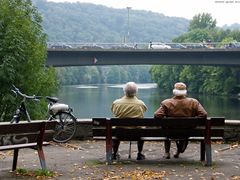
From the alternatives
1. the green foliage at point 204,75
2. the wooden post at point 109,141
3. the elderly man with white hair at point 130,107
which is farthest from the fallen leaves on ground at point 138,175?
the green foliage at point 204,75

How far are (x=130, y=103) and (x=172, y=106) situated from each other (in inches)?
25.0

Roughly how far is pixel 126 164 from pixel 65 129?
2.53m

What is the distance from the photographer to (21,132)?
6.89 metres

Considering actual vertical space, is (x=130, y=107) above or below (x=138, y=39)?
below

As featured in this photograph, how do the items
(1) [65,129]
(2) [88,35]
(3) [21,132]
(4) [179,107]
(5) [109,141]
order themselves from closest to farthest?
(3) [21,132]
(5) [109,141]
(4) [179,107]
(1) [65,129]
(2) [88,35]

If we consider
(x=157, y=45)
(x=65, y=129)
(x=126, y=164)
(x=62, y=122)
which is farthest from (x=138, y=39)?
(x=126, y=164)

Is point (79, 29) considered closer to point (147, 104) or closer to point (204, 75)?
point (204, 75)

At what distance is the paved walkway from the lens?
698 cm

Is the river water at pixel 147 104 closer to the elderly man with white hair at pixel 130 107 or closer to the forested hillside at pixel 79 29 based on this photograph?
the elderly man with white hair at pixel 130 107

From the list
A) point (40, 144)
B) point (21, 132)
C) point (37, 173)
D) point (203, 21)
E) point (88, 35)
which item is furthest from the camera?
point (88, 35)

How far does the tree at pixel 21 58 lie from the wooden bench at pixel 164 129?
53.8 ft

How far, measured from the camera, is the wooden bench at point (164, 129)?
25.4ft

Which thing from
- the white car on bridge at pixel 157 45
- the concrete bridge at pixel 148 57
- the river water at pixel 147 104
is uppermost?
the white car on bridge at pixel 157 45

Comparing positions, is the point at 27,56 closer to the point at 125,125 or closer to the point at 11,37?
the point at 11,37
